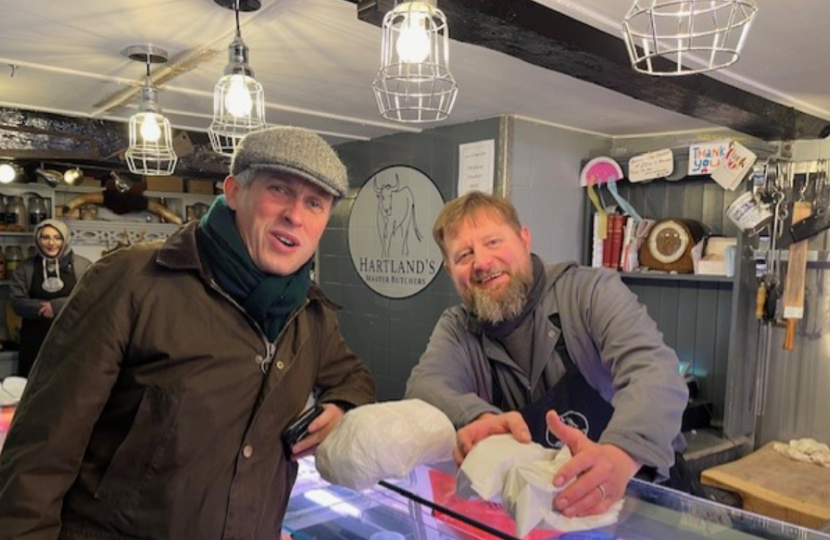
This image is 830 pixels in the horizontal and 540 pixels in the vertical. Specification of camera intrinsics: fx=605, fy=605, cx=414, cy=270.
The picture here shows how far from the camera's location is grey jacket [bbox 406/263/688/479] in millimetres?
1147

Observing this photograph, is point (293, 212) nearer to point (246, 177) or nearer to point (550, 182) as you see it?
point (246, 177)

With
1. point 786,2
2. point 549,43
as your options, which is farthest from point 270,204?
point 786,2

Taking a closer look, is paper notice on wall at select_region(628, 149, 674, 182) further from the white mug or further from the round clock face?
the white mug

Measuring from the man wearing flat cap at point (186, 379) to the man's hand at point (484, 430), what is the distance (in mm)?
271

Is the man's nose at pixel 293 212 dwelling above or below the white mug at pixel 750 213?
below

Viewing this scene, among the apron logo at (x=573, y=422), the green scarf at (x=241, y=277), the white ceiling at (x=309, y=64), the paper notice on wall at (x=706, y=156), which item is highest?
the white ceiling at (x=309, y=64)

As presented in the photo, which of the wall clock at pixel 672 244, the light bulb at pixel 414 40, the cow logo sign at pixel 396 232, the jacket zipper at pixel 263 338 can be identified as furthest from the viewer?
the cow logo sign at pixel 396 232

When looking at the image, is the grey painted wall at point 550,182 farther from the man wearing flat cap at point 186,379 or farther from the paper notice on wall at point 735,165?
the man wearing flat cap at point 186,379

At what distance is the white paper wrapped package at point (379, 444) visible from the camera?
43.2 inches

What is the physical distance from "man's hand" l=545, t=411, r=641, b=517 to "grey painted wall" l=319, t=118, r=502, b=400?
2512mm

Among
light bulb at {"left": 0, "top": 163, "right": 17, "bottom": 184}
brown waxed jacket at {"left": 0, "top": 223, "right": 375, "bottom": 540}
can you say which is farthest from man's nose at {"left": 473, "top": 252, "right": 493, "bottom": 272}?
light bulb at {"left": 0, "top": 163, "right": 17, "bottom": 184}

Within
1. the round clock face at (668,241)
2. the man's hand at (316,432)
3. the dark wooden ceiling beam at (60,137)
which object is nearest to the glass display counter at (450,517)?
the man's hand at (316,432)

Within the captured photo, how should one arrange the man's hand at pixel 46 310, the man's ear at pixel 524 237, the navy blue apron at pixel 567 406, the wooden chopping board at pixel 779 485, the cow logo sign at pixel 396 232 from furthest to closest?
1. the man's hand at pixel 46 310
2. the cow logo sign at pixel 396 232
3. the wooden chopping board at pixel 779 485
4. the man's ear at pixel 524 237
5. the navy blue apron at pixel 567 406

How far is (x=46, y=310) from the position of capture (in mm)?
4168
